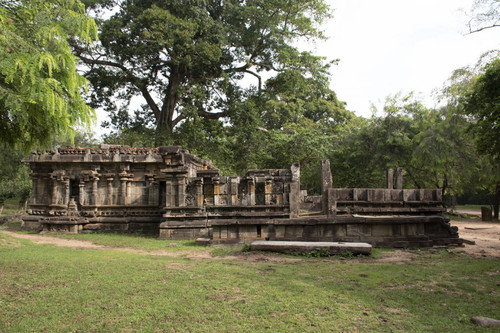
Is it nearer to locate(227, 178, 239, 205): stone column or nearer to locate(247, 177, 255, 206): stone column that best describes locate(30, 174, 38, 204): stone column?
locate(227, 178, 239, 205): stone column

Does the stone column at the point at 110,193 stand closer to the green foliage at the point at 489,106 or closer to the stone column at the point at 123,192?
the stone column at the point at 123,192

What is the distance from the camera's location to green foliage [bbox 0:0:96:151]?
3.59 metres

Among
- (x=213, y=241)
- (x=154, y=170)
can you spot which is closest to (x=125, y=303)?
(x=213, y=241)

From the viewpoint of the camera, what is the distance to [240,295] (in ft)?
16.9

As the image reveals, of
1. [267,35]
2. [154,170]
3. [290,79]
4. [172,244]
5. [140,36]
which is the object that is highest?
[267,35]

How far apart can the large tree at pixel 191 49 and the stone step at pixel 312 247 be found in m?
13.7

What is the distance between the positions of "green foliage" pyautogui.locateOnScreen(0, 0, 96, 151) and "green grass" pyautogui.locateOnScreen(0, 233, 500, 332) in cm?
231

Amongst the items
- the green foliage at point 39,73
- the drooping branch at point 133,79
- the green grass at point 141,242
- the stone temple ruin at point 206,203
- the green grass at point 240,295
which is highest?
the drooping branch at point 133,79

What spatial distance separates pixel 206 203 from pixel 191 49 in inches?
459

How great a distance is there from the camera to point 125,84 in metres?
24.2

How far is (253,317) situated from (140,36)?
757 inches

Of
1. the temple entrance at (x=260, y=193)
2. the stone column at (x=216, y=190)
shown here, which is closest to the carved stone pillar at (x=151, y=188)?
the stone column at (x=216, y=190)

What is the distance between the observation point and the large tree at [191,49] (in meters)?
19.8

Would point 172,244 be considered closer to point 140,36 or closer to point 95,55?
point 140,36
